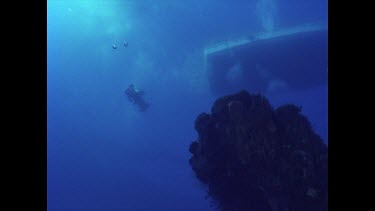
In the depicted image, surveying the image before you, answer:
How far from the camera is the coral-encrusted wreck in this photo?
16.1 meters

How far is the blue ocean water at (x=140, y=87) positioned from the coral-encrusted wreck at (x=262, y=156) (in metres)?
16.0

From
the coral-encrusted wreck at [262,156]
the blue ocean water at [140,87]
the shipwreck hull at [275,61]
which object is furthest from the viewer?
the blue ocean water at [140,87]

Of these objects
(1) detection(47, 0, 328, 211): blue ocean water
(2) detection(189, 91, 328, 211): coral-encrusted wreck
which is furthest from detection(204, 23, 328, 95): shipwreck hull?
(2) detection(189, 91, 328, 211): coral-encrusted wreck

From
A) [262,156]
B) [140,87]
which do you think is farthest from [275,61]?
[140,87]

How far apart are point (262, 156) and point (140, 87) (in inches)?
1568

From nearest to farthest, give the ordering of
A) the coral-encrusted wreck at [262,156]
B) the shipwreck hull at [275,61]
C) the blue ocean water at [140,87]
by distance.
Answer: the coral-encrusted wreck at [262,156] → the shipwreck hull at [275,61] → the blue ocean water at [140,87]

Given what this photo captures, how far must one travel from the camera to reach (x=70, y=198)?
194ft

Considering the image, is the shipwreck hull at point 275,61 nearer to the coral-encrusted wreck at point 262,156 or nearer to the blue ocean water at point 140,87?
the blue ocean water at point 140,87

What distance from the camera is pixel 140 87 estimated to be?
179 feet

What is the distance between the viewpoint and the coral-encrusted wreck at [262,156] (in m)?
16.1

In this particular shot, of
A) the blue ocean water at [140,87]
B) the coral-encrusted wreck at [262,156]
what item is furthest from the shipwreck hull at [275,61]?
the coral-encrusted wreck at [262,156]
